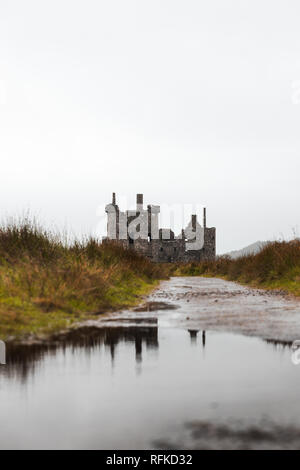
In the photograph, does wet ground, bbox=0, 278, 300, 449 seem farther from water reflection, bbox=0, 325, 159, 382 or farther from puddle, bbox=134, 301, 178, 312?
puddle, bbox=134, 301, 178, 312

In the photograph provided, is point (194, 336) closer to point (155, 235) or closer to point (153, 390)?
point (153, 390)

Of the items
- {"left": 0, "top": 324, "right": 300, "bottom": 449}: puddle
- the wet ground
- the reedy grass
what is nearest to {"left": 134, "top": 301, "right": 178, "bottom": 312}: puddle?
the wet ground

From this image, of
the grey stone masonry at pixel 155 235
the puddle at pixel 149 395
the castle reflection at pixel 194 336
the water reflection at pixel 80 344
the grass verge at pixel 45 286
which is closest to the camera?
the puddle at pixel 149 395

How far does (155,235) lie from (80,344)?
52.5 metres

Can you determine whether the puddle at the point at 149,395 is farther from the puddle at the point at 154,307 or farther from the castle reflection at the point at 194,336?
the puddle at the point at 154,307

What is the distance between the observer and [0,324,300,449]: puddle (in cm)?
Result: 334

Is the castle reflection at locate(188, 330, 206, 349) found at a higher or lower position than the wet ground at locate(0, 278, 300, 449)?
higher

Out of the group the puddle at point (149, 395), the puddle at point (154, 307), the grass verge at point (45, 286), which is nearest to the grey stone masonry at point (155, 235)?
the grass verge at point (45, 286)

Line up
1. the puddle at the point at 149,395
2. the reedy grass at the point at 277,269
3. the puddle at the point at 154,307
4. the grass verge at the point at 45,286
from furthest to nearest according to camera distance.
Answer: the reedy grass at the point at 277,269, the puddle at the point at 154,307, the grass verge at the point at 45,286, the puddle at the point at 149,395

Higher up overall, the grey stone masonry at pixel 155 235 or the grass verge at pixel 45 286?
the grey stone masonry at pixel 155 235

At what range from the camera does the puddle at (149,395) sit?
Answer: 334 cm

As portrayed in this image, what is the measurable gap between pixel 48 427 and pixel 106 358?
7.53ft

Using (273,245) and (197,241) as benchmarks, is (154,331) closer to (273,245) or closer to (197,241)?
(273,245)

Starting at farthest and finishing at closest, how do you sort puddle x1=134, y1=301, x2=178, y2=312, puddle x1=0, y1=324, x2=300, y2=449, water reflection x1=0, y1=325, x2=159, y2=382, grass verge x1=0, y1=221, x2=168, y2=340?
puddle x1=134, y1=301, x2=178, y2=312 → grass verge x1=0, y1=221, x2=168, y2=340 → water reflection x1=0, y1=325, x2=159, y2=382 → puddle x1=0, y1=324, x2=300, y2=449
